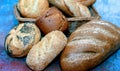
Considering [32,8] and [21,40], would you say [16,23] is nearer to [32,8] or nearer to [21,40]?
[32,8]

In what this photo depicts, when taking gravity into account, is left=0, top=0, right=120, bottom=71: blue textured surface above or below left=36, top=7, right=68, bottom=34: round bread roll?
below

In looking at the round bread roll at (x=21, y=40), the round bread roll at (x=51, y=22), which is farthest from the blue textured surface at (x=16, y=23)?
the round bread roll at (x=51, y=22)

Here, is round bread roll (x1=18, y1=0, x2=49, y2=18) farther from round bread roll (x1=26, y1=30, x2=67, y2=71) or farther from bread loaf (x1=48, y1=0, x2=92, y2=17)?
round bread roll (x1=26, y1=30, x2=67, y2=71)

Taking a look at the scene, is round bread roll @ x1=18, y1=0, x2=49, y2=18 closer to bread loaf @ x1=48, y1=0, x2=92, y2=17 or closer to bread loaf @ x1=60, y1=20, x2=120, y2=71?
bread loaf @ x1=48, y1=0, x2=92, y2=17

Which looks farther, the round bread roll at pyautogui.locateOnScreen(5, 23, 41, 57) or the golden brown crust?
the golden brown crust

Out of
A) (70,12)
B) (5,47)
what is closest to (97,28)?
(70,12)

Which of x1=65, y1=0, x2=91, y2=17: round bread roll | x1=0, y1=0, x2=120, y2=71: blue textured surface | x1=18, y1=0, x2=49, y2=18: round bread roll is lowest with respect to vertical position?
x1=0, y1=0, x2=120, y2=71: blue textured surface

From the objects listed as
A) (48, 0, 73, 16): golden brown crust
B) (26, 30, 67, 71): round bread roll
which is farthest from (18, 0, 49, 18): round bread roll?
(26, 30, 67, 71): round bread roll

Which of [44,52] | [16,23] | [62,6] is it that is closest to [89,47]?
[44,52]
